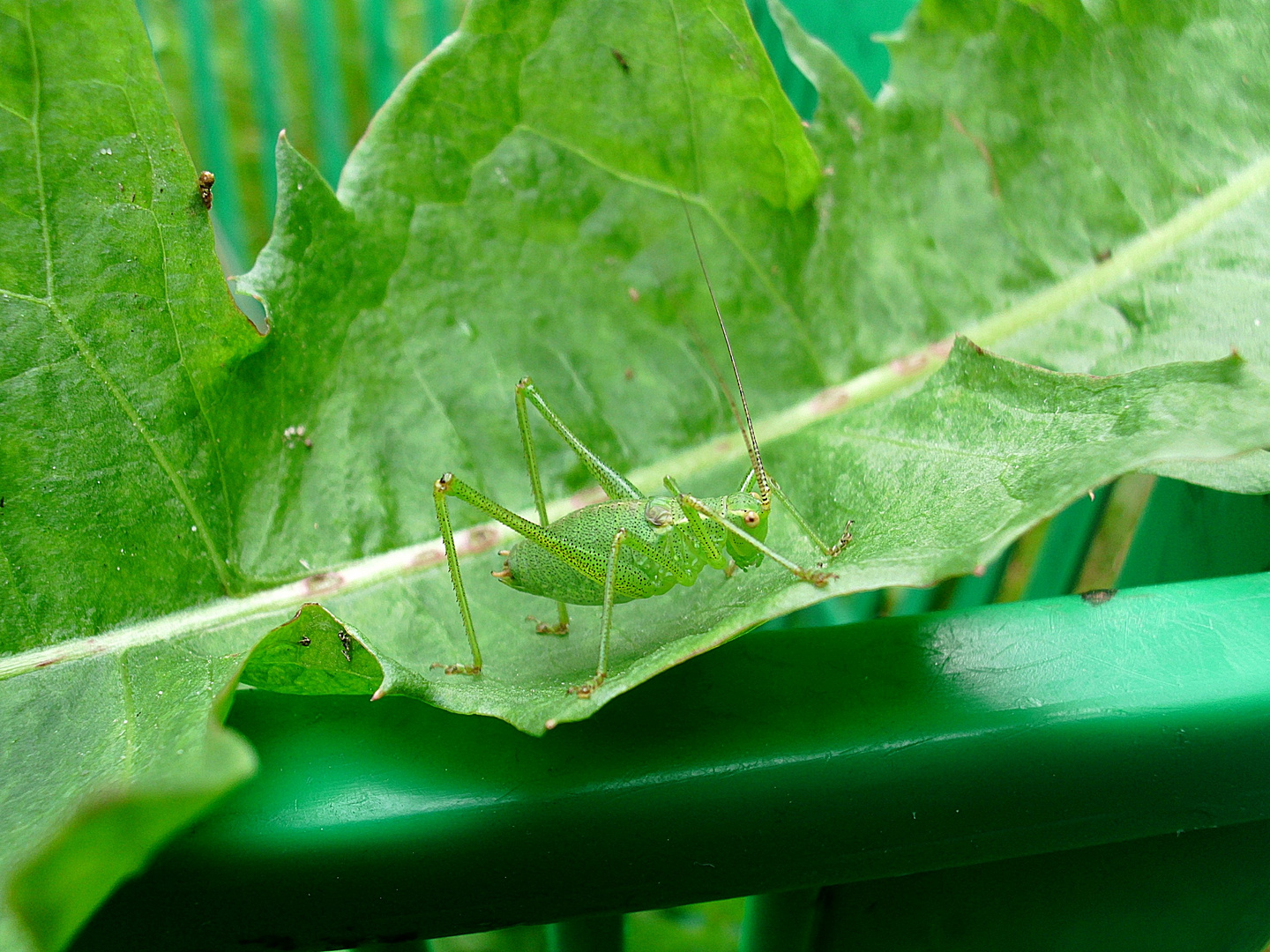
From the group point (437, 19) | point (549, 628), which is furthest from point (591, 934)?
point (437, 19)

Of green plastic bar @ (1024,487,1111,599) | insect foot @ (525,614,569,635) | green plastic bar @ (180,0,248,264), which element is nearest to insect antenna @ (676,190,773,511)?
insect foot @ (525,614,569,635)

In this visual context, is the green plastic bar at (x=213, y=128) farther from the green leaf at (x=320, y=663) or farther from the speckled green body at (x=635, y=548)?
the green leaf at (x=320, y=663)

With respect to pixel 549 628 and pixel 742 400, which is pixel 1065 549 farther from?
pixel 549 628

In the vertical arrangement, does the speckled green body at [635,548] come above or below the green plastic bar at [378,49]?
below

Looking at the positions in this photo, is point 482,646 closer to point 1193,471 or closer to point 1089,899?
point 1089,899

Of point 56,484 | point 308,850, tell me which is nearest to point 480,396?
point 56,484

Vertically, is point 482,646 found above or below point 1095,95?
below

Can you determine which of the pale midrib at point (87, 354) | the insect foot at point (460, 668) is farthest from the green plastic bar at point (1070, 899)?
the pale midrib at point (87, 354)
